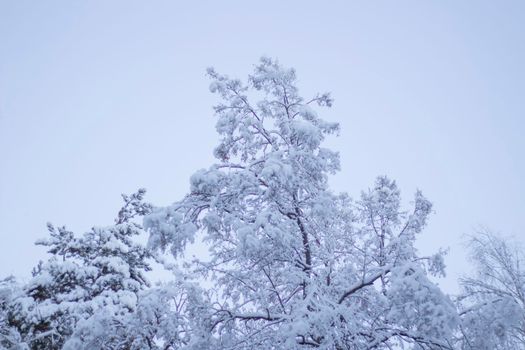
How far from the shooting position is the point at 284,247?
18.8ft

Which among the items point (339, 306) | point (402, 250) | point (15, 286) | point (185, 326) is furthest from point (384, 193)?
point (15, 286)

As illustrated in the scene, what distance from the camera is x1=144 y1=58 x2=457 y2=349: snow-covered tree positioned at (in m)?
5.04

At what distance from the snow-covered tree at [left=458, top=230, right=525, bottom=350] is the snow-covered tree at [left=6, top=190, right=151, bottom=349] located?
6.79 metres

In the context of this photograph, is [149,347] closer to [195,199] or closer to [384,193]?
[195,199]

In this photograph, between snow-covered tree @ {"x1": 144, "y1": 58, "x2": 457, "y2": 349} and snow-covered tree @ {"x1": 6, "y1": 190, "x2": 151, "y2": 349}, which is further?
snow-covered tree @ {"x1": 6, "y1": 190, "x2": 151, "y2": 349}

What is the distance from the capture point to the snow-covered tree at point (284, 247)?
5.04m

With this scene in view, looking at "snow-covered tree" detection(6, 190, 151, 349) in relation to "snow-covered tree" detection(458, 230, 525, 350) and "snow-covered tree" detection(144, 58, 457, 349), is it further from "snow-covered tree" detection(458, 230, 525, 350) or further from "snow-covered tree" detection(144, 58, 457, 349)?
"snow-covered tree" detection(458, 230, 525, 350)

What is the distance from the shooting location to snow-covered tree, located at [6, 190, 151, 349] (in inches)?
342

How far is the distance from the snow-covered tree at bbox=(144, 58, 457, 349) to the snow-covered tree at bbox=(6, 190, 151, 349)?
291 cm

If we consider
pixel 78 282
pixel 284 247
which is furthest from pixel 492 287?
pixel 78 282

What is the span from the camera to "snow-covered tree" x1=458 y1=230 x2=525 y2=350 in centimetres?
507

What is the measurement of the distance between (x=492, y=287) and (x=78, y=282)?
38.8 feet

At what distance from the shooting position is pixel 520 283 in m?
12.0

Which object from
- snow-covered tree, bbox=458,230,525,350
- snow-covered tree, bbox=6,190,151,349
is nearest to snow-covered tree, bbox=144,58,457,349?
snow-covered tree, bbox=458,230,525,350
